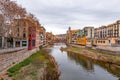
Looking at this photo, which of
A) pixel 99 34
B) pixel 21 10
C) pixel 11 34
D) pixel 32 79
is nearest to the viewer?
pixel 32 79

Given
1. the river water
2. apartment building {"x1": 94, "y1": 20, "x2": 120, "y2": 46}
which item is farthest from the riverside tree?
apartment building {"x1": 94, "y1": 20, "x2": 120, "y2": 46}

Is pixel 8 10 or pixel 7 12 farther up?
pixel 8 10

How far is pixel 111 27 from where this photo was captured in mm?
117938

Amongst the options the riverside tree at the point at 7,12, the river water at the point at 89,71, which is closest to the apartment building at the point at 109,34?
the river water at the point at 89,71

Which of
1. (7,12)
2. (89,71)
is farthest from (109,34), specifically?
(7,12)

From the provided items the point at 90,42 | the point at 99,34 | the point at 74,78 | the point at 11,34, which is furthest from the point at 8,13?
the point at 99,34

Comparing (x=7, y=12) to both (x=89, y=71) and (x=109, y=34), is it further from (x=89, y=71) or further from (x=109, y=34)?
(x=109, y=34)

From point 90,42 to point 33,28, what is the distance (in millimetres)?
38322

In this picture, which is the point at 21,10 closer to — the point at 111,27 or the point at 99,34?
the point at 111,27

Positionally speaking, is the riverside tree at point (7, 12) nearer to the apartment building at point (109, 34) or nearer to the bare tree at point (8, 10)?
the bare tree at point (8, 10)

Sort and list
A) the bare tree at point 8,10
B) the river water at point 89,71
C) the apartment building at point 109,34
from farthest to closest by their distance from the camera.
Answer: the apartment building at point 109,34 → the bare tree at point 8,10 → the river water at point 89,71

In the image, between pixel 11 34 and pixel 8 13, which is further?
pixel 11 34

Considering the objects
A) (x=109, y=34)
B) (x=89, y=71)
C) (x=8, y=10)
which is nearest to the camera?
(x=89, y=71)

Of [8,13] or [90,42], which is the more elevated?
[8,13]
